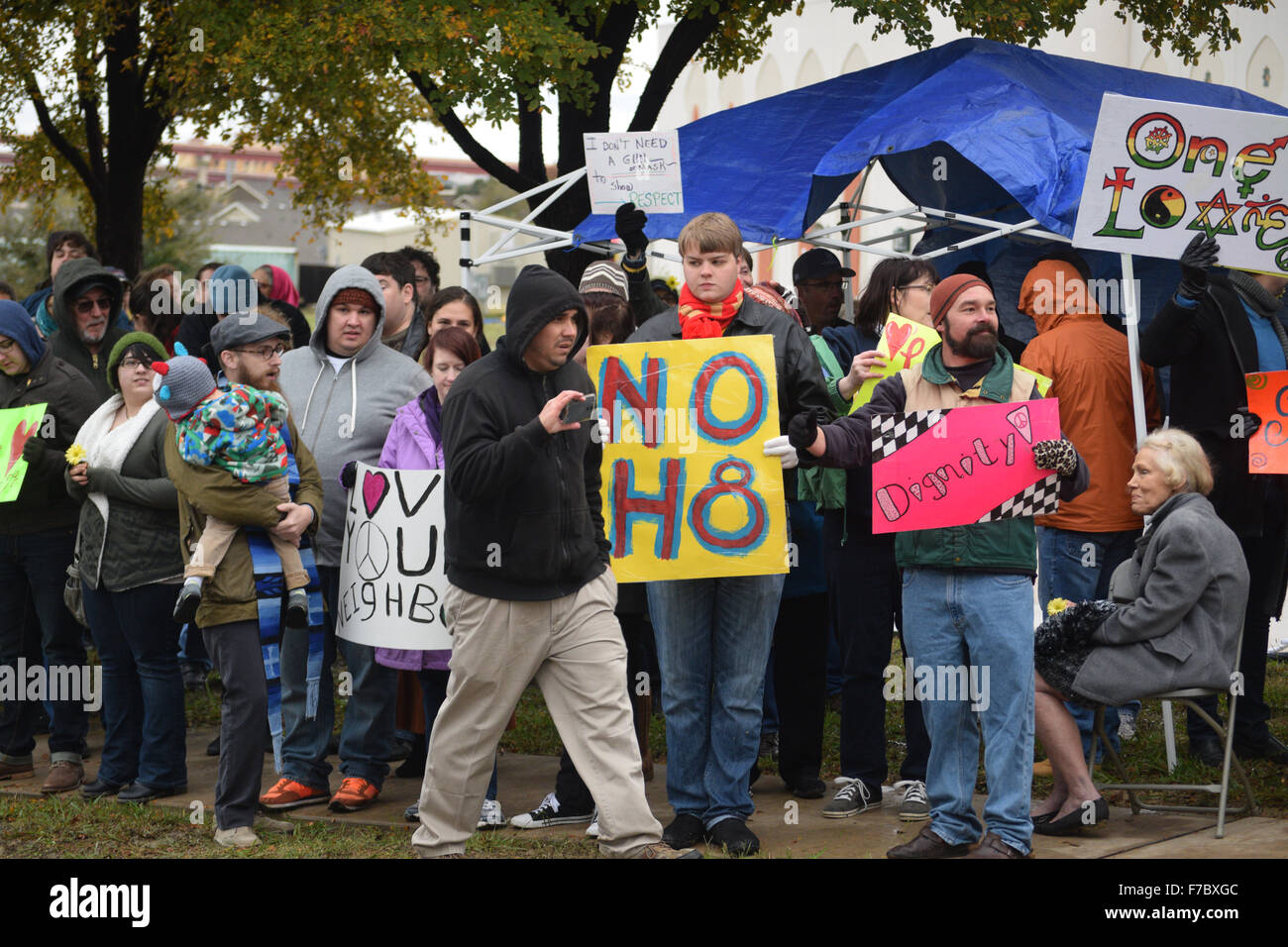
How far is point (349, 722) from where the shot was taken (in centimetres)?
691

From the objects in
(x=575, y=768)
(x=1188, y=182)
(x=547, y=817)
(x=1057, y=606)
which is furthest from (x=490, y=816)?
(x=1188, y=182)

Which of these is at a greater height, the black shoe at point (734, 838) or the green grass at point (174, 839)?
the black shoe at point (734, 838)

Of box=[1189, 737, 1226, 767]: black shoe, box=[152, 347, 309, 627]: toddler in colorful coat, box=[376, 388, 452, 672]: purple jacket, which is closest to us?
box=[152, 347, 309, 627]: toddler in colorful coat

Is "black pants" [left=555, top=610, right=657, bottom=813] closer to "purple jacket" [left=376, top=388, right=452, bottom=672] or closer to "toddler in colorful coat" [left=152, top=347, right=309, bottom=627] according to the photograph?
"purple jacket" [left=376, top=388, right=452, bottom=672]

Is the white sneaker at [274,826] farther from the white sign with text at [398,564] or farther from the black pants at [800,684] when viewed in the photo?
the black pants at [800,684]

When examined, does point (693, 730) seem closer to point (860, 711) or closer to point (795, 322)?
point (860, 711)

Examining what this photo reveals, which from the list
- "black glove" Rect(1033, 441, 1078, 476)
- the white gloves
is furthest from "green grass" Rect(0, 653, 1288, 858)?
"black glove" Rect(1033, 441, 1078, 476)

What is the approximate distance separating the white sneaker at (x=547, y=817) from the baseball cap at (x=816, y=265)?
2.84 meters

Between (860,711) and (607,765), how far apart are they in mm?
1661

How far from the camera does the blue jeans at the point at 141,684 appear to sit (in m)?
6.86

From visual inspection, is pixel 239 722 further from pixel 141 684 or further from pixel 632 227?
pixel 632 227

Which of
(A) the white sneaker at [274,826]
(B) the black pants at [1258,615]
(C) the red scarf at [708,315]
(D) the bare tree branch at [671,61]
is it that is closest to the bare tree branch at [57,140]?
(D) the bare tree branch at [671,61]

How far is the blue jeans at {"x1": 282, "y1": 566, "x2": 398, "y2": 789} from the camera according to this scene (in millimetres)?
6805

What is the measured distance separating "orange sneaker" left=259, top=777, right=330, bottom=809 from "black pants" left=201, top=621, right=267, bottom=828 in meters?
0.54
